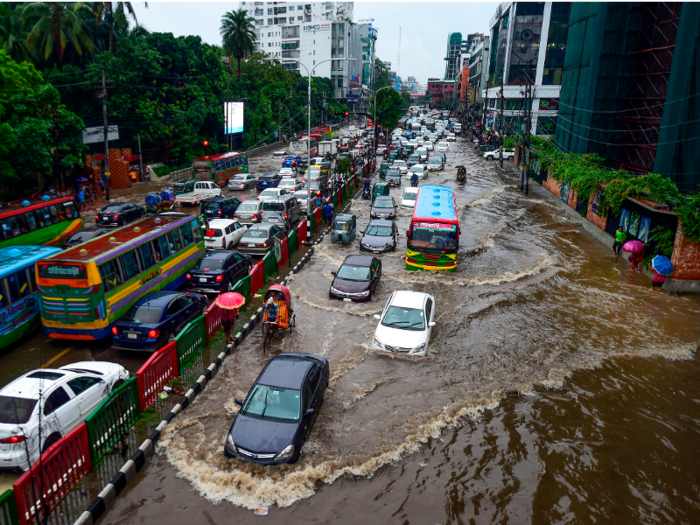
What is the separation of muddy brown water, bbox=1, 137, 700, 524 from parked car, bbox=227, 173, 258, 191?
2303 centimetres

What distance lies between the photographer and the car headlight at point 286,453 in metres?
9.28

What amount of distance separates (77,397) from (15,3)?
169ft

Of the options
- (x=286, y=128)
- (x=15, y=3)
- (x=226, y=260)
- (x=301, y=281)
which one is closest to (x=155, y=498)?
(x=226, y=260)

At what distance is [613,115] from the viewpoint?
127 feet

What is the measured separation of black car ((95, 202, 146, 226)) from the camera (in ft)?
90.5

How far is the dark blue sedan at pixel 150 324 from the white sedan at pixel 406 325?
5.65 m

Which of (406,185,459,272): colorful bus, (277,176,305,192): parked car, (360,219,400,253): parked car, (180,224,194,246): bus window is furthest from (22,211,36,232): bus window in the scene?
(277,176,305,192): parked car

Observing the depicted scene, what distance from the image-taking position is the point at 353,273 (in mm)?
19062

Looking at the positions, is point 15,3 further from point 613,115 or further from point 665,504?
point 665,504

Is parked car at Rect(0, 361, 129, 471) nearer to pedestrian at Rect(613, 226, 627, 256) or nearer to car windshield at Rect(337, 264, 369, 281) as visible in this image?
car windshield at Rect(337, 264, 369, 281)

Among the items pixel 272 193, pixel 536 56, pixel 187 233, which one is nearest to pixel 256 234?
pixel 187 233

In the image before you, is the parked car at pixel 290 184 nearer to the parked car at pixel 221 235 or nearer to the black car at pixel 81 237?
the parked car at pixel 221 235

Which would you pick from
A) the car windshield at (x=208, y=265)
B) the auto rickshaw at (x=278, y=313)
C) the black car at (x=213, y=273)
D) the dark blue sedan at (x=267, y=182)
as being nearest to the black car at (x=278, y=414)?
the auto rickshaw at (x=278, y=313)

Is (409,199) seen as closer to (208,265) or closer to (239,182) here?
(239,182)
